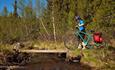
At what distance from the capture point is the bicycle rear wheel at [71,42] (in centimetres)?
1416

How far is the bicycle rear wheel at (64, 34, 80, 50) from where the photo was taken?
14.2 m

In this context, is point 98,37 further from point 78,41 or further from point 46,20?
point 46,20

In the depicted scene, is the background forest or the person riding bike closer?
the person riding bike

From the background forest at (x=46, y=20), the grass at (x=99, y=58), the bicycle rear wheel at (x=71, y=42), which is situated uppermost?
the background forest at (x=46, y=20)

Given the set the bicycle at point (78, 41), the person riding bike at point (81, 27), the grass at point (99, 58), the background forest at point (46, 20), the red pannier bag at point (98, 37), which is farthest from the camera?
the background forest at point (46, 20)

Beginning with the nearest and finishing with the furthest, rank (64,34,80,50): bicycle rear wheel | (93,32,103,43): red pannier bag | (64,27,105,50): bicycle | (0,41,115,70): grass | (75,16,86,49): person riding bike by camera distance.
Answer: (0,41,115,70): grass → (93,32,103,43): red pannier bag → (64,27,105,50): bicycle → (75,16,86,49): person riding bike → (64,34,80,50): bicycle rear wheel

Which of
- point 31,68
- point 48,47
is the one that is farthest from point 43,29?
point 31,68

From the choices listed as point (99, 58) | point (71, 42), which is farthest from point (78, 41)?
point (99, 58)

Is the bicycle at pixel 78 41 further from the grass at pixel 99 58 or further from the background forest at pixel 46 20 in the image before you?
the background forest at pixel 46 20

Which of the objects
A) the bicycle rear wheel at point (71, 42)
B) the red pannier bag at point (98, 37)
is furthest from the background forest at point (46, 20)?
Result: the red pannier bag at point (98, 37)

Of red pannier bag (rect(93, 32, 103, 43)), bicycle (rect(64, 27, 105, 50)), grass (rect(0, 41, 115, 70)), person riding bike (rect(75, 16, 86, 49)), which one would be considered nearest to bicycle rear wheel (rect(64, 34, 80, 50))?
bicycle (rect(64, 27, 105, 50))

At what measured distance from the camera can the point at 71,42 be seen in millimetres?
14602

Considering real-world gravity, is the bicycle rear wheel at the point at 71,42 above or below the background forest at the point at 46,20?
below

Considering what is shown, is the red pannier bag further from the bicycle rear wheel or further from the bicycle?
the bicycle rear wheel
